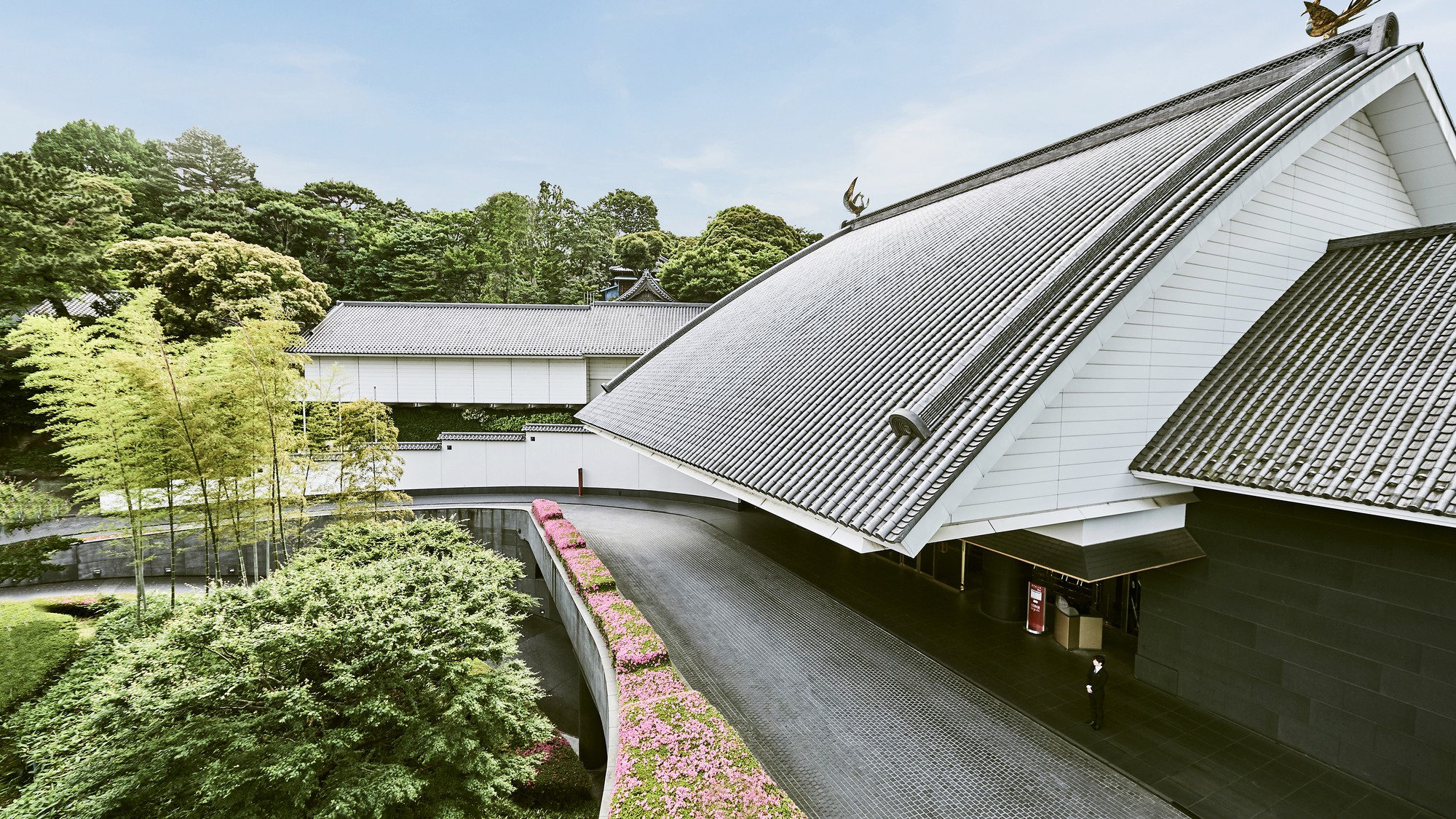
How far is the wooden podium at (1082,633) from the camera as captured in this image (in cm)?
852

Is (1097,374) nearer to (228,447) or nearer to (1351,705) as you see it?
(1351,705)

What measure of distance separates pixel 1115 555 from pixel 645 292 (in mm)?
27343

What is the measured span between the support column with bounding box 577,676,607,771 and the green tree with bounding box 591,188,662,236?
→ 49.2m

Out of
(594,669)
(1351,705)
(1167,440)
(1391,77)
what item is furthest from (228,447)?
(1391,77)

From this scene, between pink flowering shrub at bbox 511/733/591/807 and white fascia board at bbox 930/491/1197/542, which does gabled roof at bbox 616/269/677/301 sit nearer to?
pink flowering shrub at bbox 511/733/591/807

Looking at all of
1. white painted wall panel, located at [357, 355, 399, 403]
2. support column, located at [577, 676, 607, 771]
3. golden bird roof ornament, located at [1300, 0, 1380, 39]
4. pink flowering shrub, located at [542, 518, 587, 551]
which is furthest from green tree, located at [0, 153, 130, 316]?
golden bird roof ornament, located at [1300, 0, 1380, 39]

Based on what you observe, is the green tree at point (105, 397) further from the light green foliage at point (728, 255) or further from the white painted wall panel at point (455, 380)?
the light green foliage at point (728, 255)

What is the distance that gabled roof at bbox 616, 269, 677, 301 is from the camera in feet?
99.8

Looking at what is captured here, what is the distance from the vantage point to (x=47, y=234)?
18703 millimetres

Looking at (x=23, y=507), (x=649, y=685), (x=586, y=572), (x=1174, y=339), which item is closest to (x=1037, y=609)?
(x=1174, y=339)

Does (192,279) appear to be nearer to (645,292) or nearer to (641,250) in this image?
(645,292)

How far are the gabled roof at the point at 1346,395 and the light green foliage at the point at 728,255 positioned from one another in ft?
82.9

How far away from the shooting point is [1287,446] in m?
5.64

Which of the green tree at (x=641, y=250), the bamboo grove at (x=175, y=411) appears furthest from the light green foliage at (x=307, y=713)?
the green tree at (x=641, y=250)
